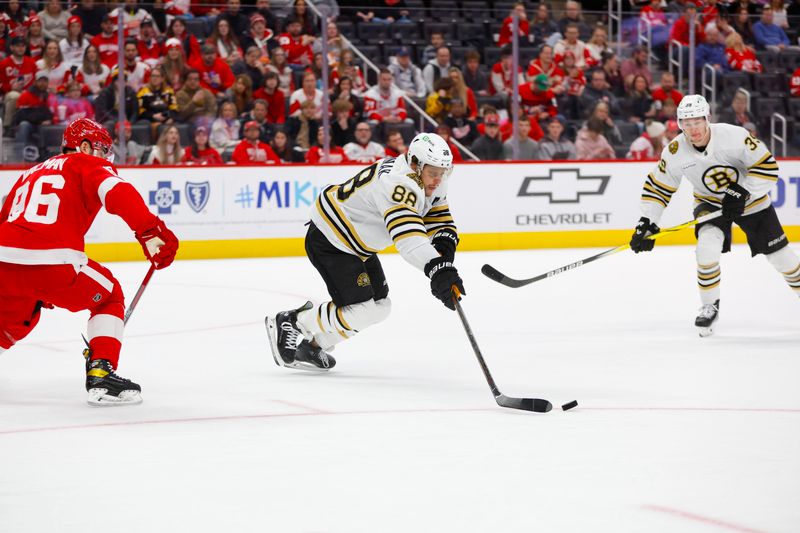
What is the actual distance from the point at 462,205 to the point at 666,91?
2378 millimetres

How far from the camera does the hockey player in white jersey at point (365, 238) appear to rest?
396 cm

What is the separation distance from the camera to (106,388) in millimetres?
3779

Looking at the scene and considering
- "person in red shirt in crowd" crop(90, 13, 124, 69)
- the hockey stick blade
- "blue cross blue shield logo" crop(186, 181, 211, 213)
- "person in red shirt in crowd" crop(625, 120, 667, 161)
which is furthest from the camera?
"person in red shirt in crowd" crop(625, 120, 667, 161)

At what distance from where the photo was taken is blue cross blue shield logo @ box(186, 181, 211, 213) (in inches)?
359

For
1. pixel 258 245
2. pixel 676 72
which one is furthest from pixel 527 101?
pixel 258 245

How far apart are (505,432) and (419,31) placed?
25.6ft

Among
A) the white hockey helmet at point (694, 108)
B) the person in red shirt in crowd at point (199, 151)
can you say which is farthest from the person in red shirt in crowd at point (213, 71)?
the white hockey helmet at point (694, 108)

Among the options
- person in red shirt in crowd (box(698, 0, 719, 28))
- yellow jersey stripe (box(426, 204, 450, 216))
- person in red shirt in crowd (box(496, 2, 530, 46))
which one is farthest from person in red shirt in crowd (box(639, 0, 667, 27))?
yellow jersey stripe (box(426, 204, 450, 216))

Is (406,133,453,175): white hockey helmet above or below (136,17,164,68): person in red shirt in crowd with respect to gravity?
above

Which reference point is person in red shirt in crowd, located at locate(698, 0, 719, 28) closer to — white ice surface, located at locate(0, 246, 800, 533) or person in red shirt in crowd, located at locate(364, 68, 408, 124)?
person in red shirt in crowd, located at locate(364, 68, 408, 124)

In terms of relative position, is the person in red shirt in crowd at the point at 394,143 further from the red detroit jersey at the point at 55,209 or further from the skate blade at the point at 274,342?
the red detroit jersey at the point at 55,209

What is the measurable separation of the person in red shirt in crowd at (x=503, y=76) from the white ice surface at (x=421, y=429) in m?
4.22

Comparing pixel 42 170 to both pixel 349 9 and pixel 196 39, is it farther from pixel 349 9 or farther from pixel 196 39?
pixel 349 9

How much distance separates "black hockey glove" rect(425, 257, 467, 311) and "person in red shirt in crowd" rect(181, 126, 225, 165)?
18.5 feet
